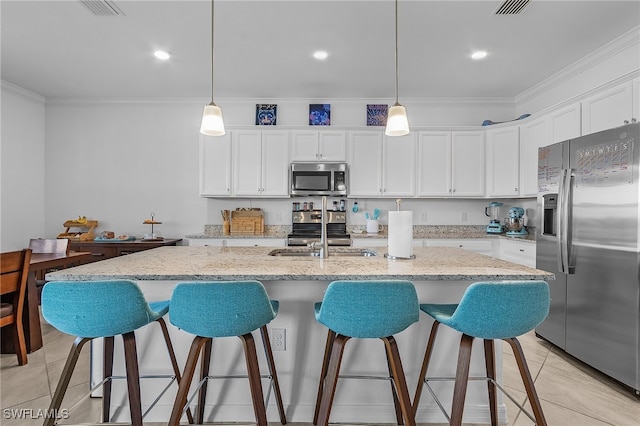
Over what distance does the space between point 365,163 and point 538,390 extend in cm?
286

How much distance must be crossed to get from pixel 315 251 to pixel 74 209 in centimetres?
404

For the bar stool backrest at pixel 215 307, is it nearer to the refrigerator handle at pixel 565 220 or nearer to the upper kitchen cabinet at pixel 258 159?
the refrigerator handle at pixel 565 220

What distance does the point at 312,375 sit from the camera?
6.09 feet

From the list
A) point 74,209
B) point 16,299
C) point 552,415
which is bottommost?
point 552,415

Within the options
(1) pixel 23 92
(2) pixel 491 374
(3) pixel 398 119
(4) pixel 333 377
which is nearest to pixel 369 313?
(4) pixel 333 377

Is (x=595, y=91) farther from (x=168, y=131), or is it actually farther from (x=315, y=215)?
(x=168, y=131)

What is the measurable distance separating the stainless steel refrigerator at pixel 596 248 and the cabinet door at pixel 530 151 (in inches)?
32.2

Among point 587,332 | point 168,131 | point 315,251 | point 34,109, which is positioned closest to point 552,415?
point 587,332

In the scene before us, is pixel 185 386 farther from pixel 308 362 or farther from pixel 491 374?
pixel 491 374

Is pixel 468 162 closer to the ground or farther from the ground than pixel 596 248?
farther from the ground

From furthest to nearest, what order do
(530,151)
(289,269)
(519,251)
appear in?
(530,151) → (519,251) → (289,269)

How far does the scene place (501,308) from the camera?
1.32 metres

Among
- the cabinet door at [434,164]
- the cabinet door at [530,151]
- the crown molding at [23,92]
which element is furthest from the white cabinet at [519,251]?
the crown molding at [23,92]

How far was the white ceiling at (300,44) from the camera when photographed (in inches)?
101
